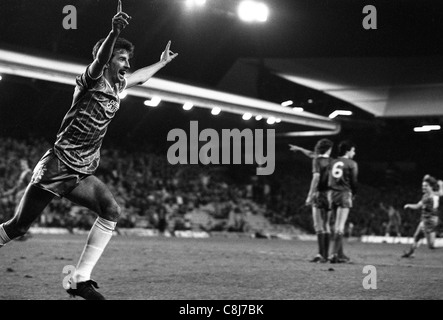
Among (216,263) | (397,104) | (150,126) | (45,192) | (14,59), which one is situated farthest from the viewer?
(150,126)

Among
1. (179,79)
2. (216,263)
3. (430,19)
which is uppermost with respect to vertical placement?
(179,79)

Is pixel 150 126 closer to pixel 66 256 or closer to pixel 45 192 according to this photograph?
pixel 66 256

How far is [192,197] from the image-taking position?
27.1 metres

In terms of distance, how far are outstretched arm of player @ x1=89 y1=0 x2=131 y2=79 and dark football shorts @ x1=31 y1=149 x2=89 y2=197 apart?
810 millimetres

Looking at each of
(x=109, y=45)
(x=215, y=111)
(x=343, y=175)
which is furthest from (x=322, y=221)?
(x=215, y=111)

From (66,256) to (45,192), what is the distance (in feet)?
21.0

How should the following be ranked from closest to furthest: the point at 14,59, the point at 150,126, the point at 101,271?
the point at 101,271, the point at 14,59, the point at 150,126

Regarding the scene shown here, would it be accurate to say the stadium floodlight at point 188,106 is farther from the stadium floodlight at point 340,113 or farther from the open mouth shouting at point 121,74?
the open mouth shouting at point 121,74

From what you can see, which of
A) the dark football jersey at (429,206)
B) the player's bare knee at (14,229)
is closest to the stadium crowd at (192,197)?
the dark football jersey at (429,206)

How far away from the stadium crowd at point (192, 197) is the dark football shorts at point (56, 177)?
51.3ft

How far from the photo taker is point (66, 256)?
11.7 metres

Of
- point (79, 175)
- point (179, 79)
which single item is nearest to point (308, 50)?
point (179, 79)

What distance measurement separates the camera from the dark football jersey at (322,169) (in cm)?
1184

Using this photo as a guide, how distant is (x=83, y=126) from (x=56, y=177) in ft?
1.54
